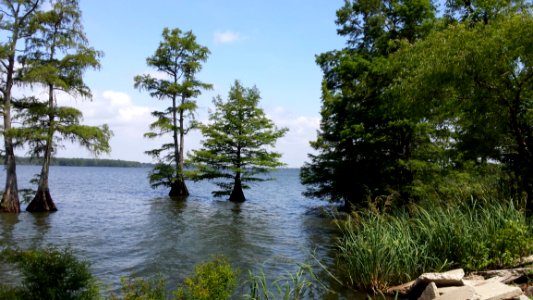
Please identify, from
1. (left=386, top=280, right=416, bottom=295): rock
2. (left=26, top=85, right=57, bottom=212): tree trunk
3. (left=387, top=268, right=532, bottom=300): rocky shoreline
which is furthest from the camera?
(left=26, top=85, right=57, bottom=212): tree trunk

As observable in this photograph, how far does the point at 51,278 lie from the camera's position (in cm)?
439

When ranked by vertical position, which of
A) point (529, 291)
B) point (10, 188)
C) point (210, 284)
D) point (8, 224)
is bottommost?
point (8, 224)

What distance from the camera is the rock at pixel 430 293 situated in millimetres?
6195

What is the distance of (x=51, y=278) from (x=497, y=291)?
5.89m

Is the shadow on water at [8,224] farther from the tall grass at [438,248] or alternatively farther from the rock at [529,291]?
the rock at [529,291]

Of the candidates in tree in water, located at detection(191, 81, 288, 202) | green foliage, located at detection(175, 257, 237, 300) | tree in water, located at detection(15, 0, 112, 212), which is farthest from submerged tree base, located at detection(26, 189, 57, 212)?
green foliage, located at detection(175, 257, 237, 300)

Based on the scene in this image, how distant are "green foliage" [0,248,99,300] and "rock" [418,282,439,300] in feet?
16.0

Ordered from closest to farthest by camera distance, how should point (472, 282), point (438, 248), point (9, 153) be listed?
point (472, 282) < point (438, 248) < point (9, 153)

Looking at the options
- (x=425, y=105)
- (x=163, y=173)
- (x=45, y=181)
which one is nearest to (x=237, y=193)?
(x=163, y=173)

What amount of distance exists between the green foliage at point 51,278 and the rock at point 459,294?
16.2 feet

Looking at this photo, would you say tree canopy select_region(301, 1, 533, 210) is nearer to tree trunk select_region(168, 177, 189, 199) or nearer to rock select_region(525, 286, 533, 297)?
rock select_region(525, 286, 533, 297)

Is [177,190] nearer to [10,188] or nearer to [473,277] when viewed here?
[10,188]

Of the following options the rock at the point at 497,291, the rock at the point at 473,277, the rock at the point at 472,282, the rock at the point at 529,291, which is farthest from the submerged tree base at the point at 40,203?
the rock at the point at 529,291

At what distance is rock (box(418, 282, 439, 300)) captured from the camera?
6.20m
